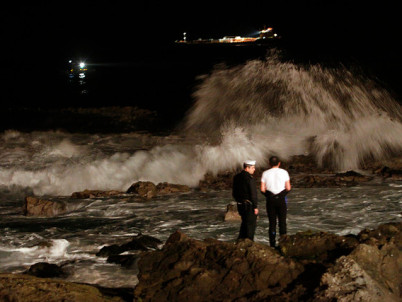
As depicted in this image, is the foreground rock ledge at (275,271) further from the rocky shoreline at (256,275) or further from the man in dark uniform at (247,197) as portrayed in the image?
the man in dark uniform at (247,197)

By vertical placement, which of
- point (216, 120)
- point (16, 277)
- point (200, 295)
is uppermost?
point (216, 120)

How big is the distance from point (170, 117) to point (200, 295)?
946 inches

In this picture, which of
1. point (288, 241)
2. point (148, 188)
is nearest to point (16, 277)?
point (288, 241)

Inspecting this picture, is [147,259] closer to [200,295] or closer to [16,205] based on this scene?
[200,295]

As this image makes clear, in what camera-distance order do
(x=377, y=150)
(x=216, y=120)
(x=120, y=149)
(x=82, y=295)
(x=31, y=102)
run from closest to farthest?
(x=82, y=295) → (x=377, y=150) → (x=120, y=149) → (x=216, y=120) → (x=31, y=102)

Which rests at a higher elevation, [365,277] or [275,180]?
[275,180]

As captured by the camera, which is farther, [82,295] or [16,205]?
[16,205]

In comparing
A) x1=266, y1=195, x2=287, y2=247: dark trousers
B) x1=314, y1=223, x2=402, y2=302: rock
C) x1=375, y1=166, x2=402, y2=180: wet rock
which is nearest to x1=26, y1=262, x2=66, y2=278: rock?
x1=266, y1=195, x2=287, y2=247: dark trousers

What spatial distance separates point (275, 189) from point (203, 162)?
375 inches

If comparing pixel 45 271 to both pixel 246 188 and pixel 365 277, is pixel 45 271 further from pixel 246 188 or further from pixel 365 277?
pixel 365 277

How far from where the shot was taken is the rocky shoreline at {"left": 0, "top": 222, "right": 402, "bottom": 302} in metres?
5.00

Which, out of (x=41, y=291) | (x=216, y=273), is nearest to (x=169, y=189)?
(x=216, y=273)

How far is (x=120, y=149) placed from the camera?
19.6 m

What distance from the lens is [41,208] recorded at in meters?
11.9
